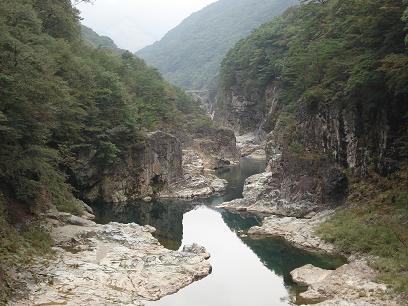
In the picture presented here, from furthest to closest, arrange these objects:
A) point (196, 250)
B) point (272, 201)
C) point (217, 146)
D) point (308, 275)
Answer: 1. point (217, 146)
2. point (272, 201)
3. point (196, 250)
4. point (308, 275)

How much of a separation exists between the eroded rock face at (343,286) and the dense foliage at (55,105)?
13.1 meters

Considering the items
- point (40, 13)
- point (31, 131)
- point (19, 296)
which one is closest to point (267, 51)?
point (40, 13)

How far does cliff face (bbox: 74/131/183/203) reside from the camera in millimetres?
39531

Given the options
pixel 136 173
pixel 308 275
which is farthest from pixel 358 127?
pixel 136 173

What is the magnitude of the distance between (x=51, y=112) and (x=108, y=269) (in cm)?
896

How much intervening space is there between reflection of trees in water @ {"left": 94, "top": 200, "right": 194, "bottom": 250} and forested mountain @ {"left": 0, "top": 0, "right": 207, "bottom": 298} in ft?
10.9

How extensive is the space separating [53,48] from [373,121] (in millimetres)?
20986

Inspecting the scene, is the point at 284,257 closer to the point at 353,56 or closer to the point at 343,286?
the point at 343,286

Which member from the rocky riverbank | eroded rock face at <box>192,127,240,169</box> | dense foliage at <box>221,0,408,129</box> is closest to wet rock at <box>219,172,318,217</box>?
the rocky riverbank

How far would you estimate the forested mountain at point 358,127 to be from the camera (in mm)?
23312

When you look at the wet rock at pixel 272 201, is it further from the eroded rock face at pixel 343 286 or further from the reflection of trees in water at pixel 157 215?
the eroded rock face at pixel 343 286

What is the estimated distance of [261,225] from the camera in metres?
32.1

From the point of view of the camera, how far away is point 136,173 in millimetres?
43062

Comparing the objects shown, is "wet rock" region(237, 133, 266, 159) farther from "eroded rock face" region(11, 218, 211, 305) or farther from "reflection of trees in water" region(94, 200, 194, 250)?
"eroded rock face" region(11, 218, 211, 305)
